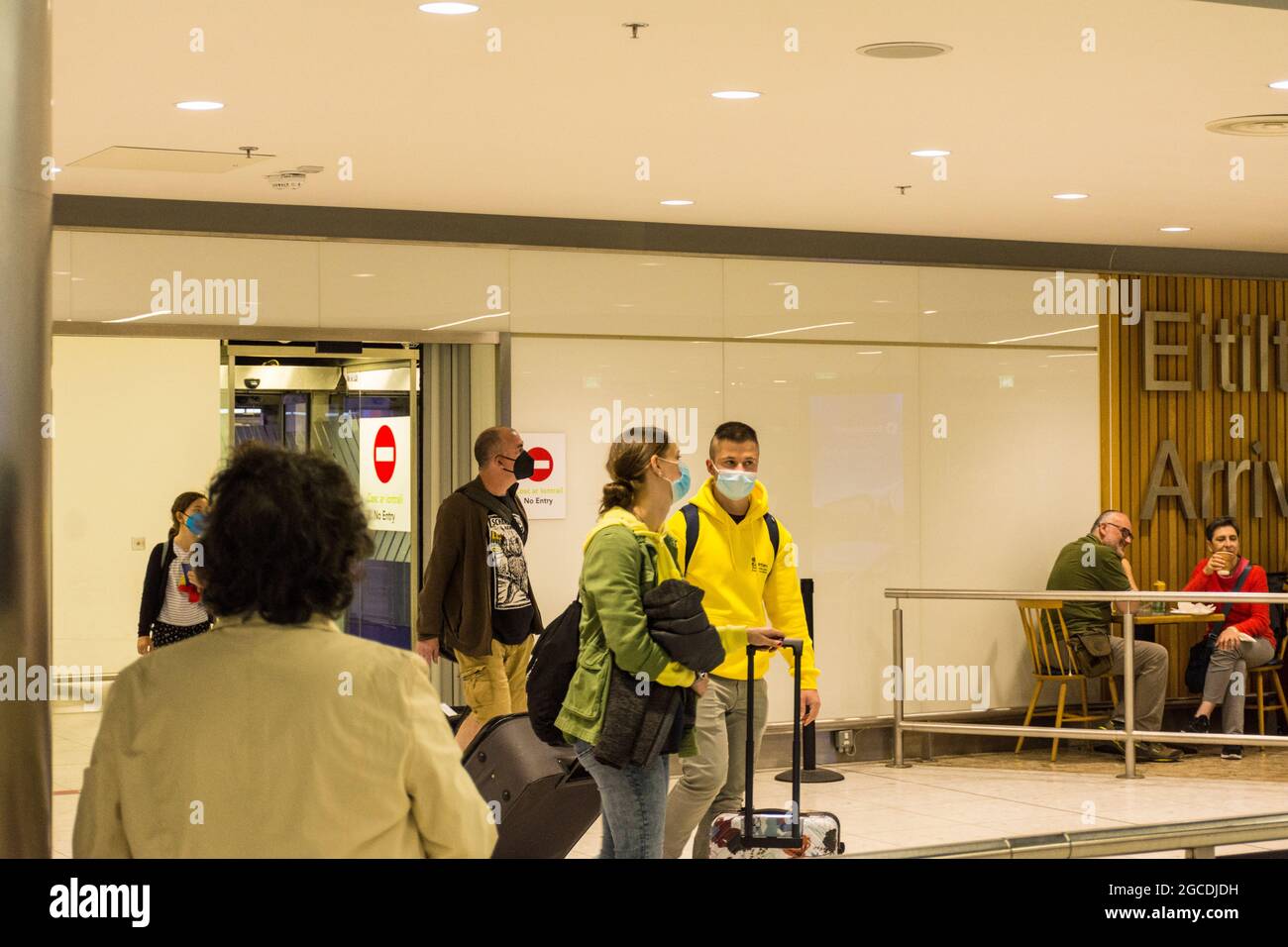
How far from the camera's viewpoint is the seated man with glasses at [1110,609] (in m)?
9.51

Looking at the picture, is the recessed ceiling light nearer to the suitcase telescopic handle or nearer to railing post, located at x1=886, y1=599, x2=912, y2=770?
the suitcase telescopic handle

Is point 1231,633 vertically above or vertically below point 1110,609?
below

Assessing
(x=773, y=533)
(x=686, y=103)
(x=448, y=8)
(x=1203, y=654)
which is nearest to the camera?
(x=448, y=8)

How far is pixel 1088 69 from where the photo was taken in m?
5.61

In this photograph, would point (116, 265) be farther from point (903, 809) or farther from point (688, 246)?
point (903, 809)

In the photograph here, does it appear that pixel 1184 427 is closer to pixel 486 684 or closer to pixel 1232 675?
pixel 1232 675

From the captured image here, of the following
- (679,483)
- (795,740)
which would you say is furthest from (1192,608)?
(679,483)

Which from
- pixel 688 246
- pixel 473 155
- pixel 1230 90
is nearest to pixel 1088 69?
pixel 1230 90

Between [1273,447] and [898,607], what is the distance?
3.19m

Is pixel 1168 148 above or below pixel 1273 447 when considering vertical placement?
above

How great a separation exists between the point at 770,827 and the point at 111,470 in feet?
14.6

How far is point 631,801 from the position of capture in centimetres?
448
